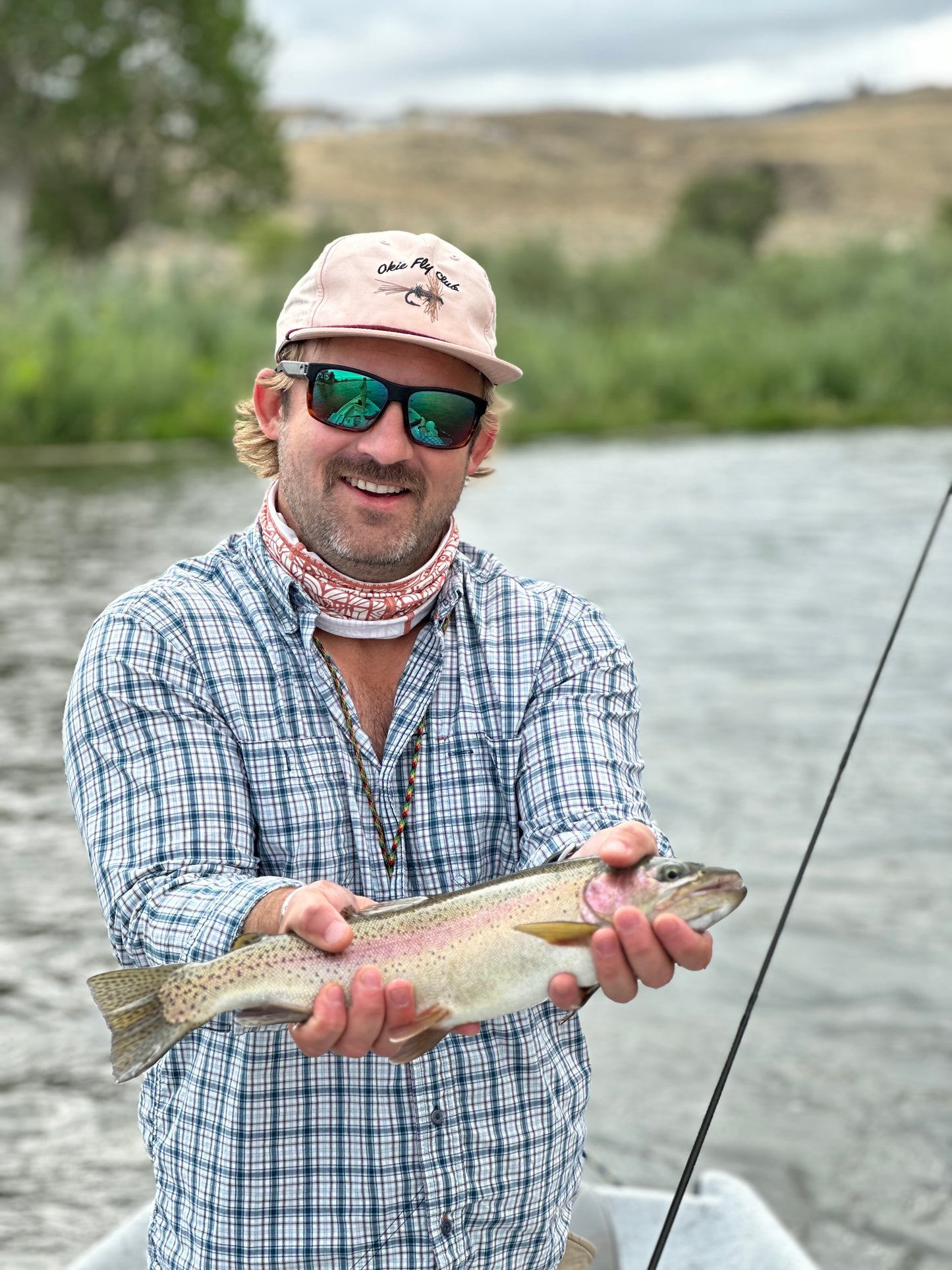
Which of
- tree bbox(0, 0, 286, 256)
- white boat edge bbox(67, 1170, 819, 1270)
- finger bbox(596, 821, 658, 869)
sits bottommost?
white boat edge bbox(67, 1170, 819, 1270)

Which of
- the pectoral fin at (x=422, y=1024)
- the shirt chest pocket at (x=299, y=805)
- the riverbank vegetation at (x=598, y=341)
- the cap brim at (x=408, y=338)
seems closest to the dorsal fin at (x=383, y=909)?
the pectoral fin at (x=422, y=1024)

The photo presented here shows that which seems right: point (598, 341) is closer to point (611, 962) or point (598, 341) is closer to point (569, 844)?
point (569, 844)

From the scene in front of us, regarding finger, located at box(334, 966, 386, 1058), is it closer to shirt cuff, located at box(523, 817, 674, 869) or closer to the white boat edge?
shirt cuff, located at box(523, 817, 674, 869)

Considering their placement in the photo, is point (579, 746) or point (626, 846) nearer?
point (626, 846)

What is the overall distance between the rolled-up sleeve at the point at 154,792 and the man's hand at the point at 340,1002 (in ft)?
0.33

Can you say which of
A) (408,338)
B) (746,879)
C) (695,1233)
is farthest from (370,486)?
(746,879)

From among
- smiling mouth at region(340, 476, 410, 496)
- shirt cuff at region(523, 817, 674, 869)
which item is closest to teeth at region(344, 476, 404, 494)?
smiling mouth at region(340, 476, 410, 496)

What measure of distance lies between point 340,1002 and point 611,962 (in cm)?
35

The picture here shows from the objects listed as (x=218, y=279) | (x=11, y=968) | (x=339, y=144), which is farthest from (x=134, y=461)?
(x=339, y=144)

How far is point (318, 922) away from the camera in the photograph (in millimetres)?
2074

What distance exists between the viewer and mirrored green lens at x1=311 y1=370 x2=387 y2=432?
2516mm

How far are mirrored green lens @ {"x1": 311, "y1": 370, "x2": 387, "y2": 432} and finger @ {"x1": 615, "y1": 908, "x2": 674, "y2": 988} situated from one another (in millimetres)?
890

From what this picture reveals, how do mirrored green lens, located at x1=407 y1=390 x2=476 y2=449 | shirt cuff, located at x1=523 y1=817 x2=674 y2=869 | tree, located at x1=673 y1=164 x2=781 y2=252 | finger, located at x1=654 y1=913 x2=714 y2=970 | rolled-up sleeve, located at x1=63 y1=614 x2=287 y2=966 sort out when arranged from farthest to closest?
tree, located at x1=673 y1=164 x2=781 y2=252 → mirrored green lens, located at x1=407 y1=390 x2=476 y2=449 → shirt cuff, located at x1=523 y1=817 x2=674 y2=869 → rolled-up sleeve, located at x1=63 y1=614 x2=287 y2=966 → finger, located at x1=654 y1=913 x2=714 y2=970

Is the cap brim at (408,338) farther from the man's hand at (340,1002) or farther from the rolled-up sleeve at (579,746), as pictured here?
the man's hand at (340,1002)
